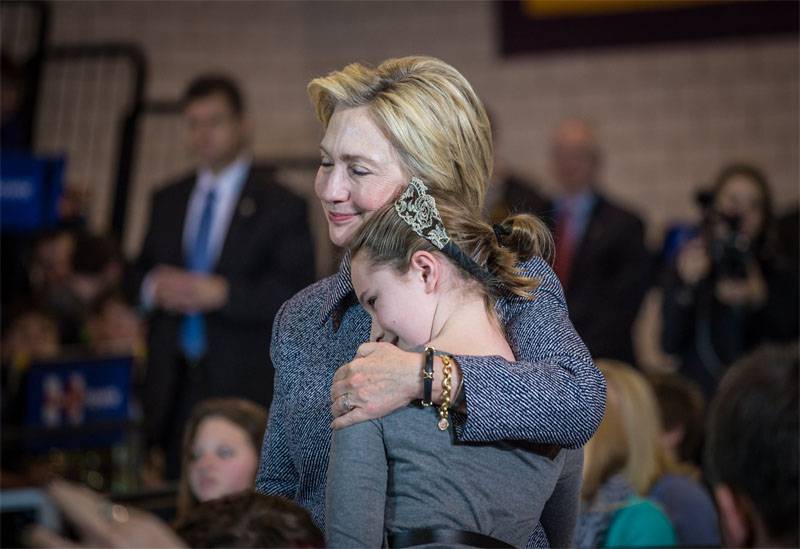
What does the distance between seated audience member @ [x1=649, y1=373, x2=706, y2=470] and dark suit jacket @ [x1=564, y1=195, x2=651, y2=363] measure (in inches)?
41.9

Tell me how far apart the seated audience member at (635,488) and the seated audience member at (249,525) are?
1.74m

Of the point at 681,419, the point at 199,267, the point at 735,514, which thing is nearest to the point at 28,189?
the point at 199,267

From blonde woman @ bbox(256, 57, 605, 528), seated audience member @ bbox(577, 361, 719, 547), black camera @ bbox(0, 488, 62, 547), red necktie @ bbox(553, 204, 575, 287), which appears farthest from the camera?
red necktie @ bbox(553, 204, 575, 287)

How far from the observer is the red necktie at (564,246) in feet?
19.3

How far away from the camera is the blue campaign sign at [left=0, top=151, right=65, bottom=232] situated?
6.69 meters

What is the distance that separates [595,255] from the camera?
5.81 meters

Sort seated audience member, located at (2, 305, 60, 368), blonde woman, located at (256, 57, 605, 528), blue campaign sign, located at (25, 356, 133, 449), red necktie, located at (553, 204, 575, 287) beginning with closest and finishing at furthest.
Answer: blonde woman, located at (256, 57, 605, 528) < blue campaign sign, located at (25, 356, 133, 449) < red necktie, located at (553, 204, 575, 287) < seated audience member, located at (2, 305, 60, 368)

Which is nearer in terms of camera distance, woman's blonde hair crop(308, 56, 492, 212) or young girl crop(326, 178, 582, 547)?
young girl crop(326, 178, 582, 547)

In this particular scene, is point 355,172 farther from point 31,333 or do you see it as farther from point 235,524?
point 31,333

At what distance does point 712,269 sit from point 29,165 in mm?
3431

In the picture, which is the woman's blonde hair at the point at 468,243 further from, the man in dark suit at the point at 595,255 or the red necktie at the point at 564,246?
the red necktie at the point at 564,246

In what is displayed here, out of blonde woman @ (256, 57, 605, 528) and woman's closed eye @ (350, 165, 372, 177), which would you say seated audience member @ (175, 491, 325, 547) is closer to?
blonde woman @ (256, 57, 605, 528)

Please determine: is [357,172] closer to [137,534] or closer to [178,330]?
[137,534]

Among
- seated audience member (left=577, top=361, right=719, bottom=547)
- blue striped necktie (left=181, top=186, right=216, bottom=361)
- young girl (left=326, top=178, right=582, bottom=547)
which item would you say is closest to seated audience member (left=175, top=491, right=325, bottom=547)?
young girl (left=326, top=178, right=582, bottom=547)
